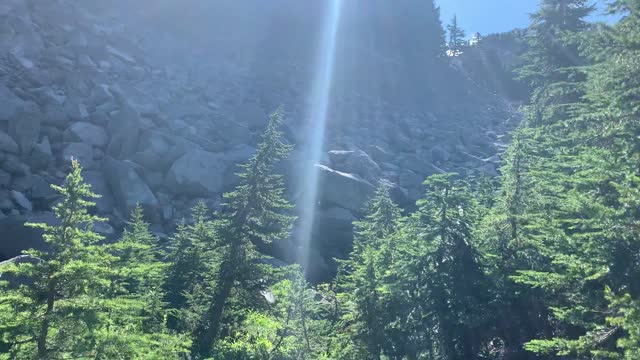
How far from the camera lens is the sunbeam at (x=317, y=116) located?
31445 mm

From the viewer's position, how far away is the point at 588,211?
1006cm

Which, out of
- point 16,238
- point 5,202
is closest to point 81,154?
point 5,202

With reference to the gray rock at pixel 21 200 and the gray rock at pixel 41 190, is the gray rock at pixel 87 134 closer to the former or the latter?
the gray rock at pixel 41 190

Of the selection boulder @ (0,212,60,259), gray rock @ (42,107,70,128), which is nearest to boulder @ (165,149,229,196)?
gray rock @ (42,107,70,128)

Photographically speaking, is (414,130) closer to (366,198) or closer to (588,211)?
(366,198)

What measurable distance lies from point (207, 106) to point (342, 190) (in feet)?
68.6

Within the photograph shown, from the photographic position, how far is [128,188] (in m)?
32.4

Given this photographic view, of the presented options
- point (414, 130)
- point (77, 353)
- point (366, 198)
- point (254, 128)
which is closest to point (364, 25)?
point (414, 130)

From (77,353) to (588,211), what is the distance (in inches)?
380

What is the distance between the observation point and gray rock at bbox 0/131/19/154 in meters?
31.6

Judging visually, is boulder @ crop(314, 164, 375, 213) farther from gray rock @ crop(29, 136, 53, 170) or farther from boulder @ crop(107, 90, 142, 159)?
gray rock @ crop(29, 136, 53, 170)

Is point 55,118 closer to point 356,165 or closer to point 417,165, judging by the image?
point 356,165

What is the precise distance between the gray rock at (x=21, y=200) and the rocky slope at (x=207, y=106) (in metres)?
0.08

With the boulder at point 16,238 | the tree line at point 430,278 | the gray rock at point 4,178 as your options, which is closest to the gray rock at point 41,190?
the gray rock at point 4,178
